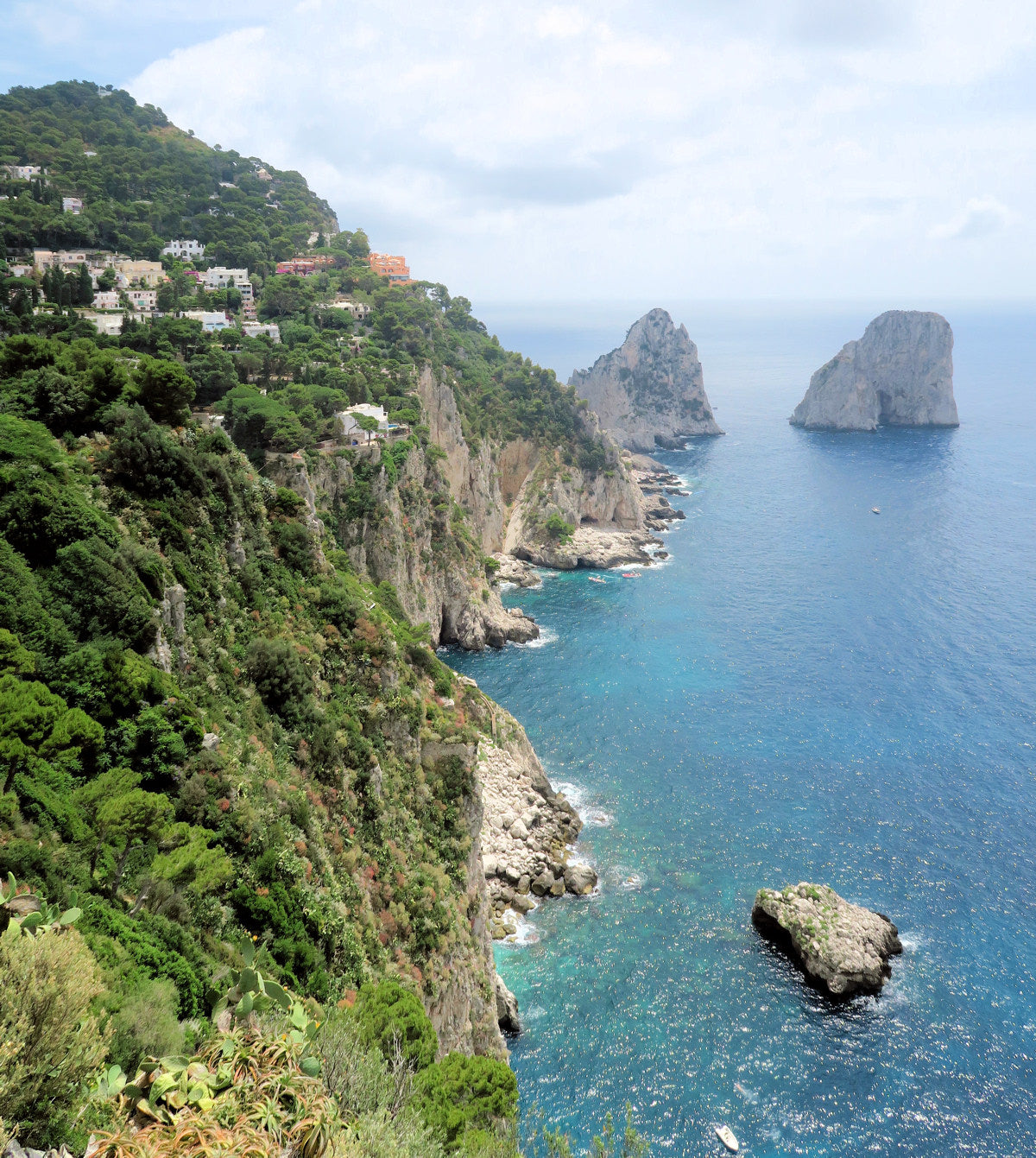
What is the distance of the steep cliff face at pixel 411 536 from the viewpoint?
54.5m

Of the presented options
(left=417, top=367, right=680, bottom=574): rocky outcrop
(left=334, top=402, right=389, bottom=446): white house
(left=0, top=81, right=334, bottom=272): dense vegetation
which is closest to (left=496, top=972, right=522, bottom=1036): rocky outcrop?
(left=334, top=402, right=389, bottom=446): white house

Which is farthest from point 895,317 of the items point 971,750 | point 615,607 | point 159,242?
point 159,242

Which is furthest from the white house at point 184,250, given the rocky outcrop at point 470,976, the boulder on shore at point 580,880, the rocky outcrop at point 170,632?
the boulder on shore at point 580,880

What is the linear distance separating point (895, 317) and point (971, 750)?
12852 cm

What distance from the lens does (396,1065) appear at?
17.0 metres

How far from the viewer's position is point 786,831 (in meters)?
45.0

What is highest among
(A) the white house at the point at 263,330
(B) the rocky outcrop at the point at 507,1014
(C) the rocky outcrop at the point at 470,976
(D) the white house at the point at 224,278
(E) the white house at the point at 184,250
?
(E) the white house at the point at 184,250

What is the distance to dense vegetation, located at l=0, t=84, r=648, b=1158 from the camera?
11.6 m

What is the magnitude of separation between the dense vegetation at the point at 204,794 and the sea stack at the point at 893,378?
136481mm

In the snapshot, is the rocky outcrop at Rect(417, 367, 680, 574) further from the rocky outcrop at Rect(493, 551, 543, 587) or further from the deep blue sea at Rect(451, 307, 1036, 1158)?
the deep blue sea at Rect(451, 307, 1036, 1158)

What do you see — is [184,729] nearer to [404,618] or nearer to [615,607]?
[404,618]

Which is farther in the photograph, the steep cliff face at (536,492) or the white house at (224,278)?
the steep cliff face at (536,492)

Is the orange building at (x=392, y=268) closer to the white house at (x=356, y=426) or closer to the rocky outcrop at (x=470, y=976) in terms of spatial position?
the white house at (x=356, y=426)

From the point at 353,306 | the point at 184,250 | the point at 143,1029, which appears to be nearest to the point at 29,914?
the point at 143,1029
